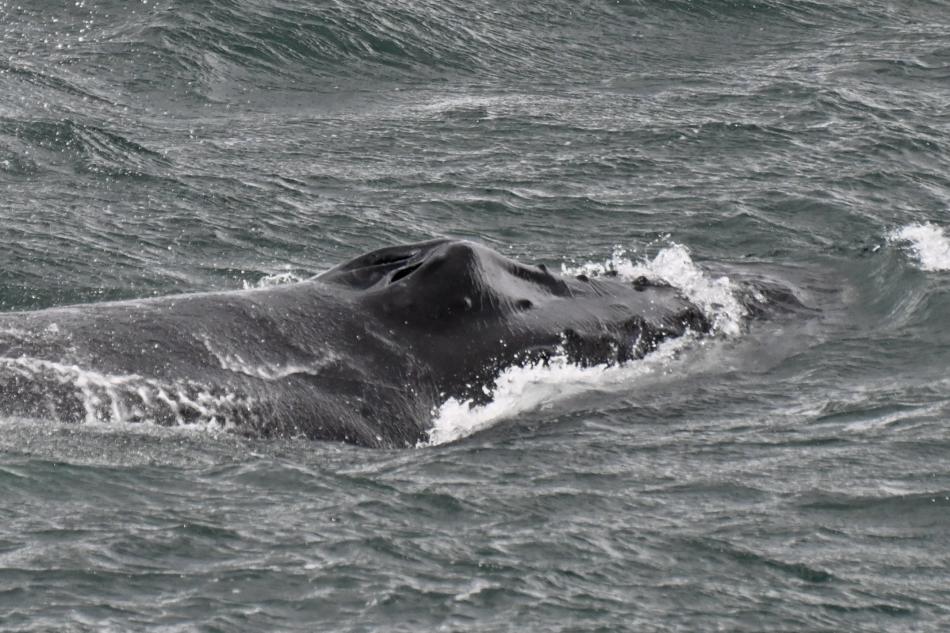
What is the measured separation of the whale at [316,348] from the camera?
11.1 m

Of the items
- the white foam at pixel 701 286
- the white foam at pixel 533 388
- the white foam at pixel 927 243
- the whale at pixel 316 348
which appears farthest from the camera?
the white foam at pixel 927 243

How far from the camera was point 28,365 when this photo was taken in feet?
35.9

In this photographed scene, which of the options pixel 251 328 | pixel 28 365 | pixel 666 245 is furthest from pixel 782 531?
pixel 666 245

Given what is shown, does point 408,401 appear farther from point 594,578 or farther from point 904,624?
point 904,624

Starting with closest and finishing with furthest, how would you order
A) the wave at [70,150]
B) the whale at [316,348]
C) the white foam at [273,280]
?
the whale at [316,348], the white foam at [273,280], the wave at [70,150]

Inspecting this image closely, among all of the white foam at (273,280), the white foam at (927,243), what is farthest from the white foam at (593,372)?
the white foam at (273,280)

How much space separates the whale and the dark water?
0.26m

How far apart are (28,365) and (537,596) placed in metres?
4.05

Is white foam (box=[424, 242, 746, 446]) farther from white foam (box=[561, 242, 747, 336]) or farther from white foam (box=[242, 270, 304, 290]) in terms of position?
white foam (box=[242, 270, 304, 290])

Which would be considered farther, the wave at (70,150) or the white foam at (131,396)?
the wave at (70,150)

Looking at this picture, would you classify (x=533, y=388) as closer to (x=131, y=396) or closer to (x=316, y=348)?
(x=316, y=348)

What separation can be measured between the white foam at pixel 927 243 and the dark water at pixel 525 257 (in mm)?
66

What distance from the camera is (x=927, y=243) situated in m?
18.7

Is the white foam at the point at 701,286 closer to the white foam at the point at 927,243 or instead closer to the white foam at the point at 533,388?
the white foam at the point at 533,388
